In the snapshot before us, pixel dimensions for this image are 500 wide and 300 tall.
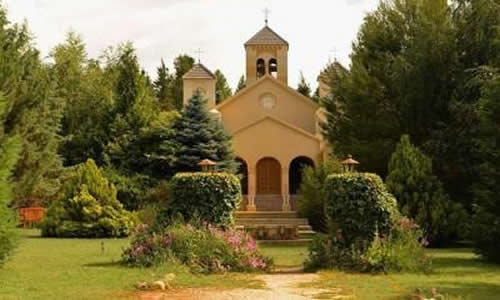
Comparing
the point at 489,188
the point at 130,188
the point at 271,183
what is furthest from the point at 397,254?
the point at 271,183

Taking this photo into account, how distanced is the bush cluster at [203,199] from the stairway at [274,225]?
1.72m

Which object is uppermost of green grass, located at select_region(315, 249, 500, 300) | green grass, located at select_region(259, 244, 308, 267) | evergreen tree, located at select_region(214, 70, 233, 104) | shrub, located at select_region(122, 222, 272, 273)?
evergreen tree, located at select_region(214, 70, 233, 104)

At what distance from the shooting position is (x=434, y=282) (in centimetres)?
1338

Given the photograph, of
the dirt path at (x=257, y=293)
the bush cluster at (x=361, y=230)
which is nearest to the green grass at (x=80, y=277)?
the dirt path at (x=257, y=293)

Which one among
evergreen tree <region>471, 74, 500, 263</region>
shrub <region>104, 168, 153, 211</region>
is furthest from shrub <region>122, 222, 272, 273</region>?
shrub <region>104, 168, 153, 211</region>

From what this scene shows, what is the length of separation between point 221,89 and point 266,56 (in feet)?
106

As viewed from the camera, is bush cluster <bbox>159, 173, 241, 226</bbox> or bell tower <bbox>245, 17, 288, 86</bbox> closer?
bush cluster <bbox>159, 173, 241, 226</bbox>

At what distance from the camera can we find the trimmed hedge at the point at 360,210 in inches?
633

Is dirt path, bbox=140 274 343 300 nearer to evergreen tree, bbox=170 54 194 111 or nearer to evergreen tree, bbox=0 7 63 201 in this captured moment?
evergreen tree, bbox=0 7 63 201

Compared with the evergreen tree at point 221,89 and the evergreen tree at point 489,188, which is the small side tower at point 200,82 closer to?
the evergreen tree at point 489,188

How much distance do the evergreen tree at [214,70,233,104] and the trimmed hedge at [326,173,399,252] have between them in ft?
200

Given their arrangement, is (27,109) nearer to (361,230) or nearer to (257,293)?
(361,230)

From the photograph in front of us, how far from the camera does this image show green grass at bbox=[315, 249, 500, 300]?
11734mm

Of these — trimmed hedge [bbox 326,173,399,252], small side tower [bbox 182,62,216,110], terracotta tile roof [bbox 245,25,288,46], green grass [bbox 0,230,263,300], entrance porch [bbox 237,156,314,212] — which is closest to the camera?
green grass [bbox 0,230,263,300]
